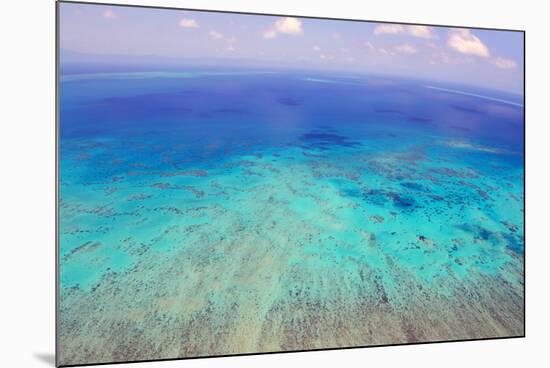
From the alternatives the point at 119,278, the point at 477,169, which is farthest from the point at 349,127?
the point at 119,278

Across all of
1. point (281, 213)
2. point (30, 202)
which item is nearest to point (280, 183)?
point (281, 213)

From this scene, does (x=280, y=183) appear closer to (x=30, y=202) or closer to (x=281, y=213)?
(x=281, y=213)

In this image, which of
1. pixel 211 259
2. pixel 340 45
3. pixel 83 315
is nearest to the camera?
pixel 83 315

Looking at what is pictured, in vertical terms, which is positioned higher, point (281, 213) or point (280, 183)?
point (280, 183)

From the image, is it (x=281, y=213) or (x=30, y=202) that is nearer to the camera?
(x=30, y=202)
